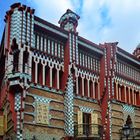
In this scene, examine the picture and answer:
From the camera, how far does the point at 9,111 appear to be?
72.8 ft

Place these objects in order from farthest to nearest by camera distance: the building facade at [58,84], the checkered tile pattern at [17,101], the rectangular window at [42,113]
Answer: the rectangular window at [42,113]
the building facade at [58,84]
the checkered tile pattern at [17,101]

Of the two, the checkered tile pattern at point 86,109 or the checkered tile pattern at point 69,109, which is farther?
the checkered tile pattern at point 86,109

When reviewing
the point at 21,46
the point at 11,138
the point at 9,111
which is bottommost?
the point at 11,138

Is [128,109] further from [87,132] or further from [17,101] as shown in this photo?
[17,101]

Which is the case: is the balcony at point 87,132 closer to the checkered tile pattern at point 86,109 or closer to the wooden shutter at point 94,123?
the wooden shutter at point 94,123

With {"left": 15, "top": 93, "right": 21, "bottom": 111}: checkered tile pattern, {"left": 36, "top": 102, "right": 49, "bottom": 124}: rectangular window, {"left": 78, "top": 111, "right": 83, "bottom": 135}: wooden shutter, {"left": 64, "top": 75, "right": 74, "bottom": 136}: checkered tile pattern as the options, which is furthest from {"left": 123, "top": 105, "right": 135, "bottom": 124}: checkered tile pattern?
{"left": 15, "top": 93, "right": 21, "bottom": 111}: checkered tile pattern

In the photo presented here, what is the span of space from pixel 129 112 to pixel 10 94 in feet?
36.8

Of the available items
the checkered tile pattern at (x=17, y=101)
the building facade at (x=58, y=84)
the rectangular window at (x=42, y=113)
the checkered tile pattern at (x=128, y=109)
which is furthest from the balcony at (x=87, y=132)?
the checkered tile pattern at (x=128, y=109)

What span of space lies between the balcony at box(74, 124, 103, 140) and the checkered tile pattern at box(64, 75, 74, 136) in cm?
37

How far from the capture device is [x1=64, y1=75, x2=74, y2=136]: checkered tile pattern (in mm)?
23656

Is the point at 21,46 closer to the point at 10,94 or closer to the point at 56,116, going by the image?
the point at 10,94

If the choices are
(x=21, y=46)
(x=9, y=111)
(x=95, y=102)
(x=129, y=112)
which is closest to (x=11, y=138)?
(x=9, y=111)

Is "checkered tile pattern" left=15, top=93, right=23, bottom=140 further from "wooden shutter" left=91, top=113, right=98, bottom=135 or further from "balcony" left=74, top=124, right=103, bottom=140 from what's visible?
"wooden shutter" left=91, top=113, right=98, bottom=135

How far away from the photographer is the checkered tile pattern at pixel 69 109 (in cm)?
2366
